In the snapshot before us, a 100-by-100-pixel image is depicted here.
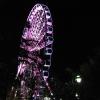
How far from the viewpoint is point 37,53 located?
49.2 m

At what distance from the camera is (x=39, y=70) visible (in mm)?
47875

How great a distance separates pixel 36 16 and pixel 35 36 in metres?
2.48

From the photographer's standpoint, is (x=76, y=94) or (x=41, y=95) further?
(x=41, y=95)

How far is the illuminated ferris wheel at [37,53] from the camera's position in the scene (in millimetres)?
46594

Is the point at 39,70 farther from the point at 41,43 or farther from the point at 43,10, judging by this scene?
the point at 43,10

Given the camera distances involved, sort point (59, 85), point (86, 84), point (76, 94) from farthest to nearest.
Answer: point (59, 85)
point (76, 94)
point (86, 84)

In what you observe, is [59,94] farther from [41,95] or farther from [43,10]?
[43,10]

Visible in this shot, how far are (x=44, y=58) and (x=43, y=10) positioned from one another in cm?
550

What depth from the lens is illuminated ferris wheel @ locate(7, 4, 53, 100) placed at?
1834 inches

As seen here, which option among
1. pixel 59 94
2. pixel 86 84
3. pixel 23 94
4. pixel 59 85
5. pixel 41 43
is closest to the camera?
pixel 86 84

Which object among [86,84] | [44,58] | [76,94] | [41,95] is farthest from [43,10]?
[86,84]

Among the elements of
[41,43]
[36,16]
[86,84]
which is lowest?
[86,84]

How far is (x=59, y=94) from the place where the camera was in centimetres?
5228

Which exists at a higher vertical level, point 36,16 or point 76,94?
point 36,16
